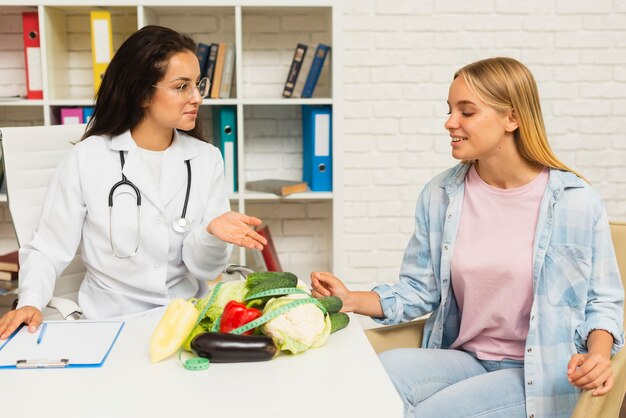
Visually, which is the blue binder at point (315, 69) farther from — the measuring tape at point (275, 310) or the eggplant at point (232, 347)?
the eggplant at point (232, 347)

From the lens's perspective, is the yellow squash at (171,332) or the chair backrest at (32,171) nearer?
the yellow squash at (171,332)

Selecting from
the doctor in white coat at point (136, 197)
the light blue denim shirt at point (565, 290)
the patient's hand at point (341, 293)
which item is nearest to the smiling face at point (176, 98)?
the doctor in white coat at point (136, 197)

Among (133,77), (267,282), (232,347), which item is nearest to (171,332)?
(232,347)

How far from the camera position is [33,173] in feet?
6.72

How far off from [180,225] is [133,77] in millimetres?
431

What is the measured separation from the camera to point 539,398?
157 centimetres

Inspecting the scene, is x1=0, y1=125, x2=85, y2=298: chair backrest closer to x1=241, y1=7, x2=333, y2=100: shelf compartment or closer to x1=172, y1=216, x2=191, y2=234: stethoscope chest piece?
x1=172, y1=216, x2=191, y2=234: stethoscope chest piece

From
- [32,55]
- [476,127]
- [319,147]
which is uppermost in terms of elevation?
[32,55]

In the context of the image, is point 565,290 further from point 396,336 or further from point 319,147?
point 319,147

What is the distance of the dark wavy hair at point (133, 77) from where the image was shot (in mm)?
1929

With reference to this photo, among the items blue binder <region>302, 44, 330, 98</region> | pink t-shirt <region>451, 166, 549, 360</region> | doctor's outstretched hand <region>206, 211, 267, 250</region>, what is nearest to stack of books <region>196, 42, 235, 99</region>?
blue binder <region>302, 44, 330, 98</region>

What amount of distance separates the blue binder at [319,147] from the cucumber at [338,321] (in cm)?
141

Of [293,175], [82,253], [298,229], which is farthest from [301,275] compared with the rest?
[82,253]

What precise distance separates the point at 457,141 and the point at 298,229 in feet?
5.04
